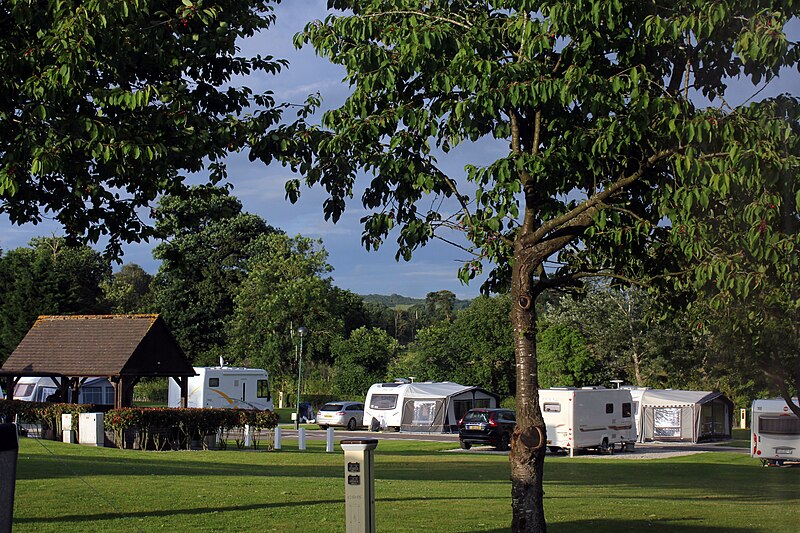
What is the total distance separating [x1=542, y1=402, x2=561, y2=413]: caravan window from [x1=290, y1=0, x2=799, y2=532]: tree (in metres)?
24.4

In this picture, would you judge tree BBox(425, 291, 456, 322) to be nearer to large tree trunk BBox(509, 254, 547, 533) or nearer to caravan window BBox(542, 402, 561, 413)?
caravan window BBox(542, 402, 561, 413)

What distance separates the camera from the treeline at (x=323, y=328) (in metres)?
58.7

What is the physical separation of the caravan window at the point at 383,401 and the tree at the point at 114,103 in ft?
125

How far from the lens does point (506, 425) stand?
127 ft

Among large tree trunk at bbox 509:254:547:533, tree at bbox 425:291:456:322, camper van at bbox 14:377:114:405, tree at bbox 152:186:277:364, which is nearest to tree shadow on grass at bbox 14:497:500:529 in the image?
large tree trunk at bbox 509:254:547:533

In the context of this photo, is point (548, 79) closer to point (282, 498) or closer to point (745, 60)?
point (745, 60)

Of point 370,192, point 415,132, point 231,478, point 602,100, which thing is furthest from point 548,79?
point 231,478

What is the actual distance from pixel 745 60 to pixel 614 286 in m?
4.34

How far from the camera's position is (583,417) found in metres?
37.7

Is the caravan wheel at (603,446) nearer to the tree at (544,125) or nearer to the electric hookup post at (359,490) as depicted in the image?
the tree at (544,125)

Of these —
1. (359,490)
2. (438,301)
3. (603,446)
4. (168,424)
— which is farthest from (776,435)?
(438,301)

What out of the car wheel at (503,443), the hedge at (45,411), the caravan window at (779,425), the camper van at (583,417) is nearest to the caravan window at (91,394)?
the hedge at (45,411)

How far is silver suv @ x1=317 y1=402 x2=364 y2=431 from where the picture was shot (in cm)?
5203

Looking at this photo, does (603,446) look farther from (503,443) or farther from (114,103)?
(114,103)
